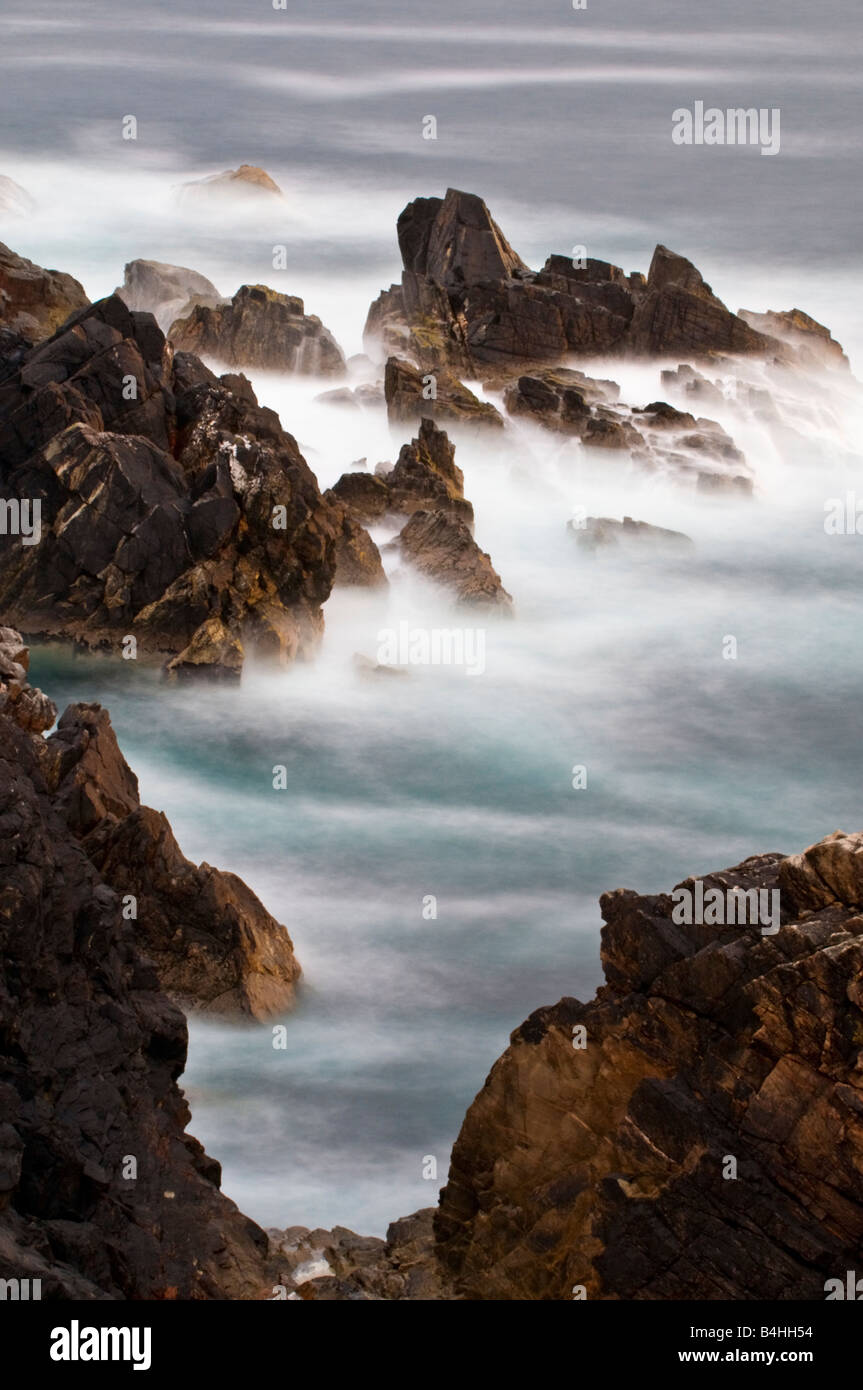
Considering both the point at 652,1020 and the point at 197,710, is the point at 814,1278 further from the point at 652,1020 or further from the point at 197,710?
the point at 197,710

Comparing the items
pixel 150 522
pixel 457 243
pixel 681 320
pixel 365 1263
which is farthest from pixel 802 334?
pixel 365 1263

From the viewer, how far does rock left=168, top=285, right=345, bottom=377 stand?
88.2m

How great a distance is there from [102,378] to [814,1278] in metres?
39.4

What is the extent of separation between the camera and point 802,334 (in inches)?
3804

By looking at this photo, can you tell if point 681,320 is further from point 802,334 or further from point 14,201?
point 14,201

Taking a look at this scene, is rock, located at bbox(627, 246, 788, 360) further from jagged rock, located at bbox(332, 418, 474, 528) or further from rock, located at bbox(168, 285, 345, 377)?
jagged rock, located at bbox(332, 418, 474, 528)

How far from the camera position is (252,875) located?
154 ft

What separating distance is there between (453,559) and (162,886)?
28980mm

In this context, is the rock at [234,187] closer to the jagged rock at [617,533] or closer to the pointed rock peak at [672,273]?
the pointed rock peak at [672,273]

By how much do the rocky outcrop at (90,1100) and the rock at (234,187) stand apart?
3566 inches

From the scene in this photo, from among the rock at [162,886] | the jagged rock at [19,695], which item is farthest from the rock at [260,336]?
the jagged rock at [19,695]

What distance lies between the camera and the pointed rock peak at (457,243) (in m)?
88.3

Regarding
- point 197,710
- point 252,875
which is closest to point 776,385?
point 197,710

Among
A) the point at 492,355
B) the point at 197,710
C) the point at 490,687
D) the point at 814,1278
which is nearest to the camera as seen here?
the point at 814,1278
